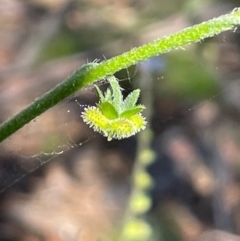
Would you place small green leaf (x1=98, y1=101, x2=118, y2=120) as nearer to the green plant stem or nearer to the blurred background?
the green plant stem

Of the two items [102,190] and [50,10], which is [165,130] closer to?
[102,190]

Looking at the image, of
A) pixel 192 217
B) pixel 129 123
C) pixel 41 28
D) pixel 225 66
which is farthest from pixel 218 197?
pixel 129 123

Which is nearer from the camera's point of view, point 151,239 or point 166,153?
point 151,239

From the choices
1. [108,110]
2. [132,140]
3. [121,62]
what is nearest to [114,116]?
[108,110]

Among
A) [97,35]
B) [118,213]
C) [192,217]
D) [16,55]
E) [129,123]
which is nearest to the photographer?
[129,123]

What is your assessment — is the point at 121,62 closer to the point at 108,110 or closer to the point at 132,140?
the point at 108,110

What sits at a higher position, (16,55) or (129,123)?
(16,55)

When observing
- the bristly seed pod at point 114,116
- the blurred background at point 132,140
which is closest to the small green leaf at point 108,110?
the bristly seed pod at point 114,116
